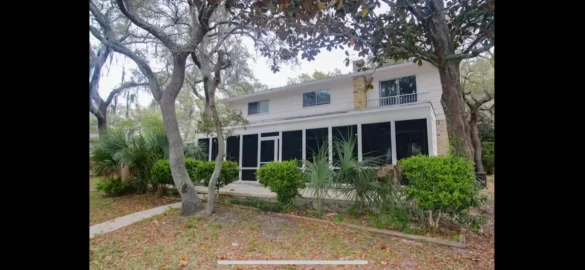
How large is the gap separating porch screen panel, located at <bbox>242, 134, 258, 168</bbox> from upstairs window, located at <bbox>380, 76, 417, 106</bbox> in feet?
19.9

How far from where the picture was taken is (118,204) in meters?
7.84

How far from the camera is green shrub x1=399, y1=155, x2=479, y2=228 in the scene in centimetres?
470

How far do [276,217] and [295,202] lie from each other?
93 cm

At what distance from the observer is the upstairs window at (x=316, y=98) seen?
549 inches

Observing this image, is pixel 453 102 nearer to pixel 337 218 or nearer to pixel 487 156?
pixel 337 218

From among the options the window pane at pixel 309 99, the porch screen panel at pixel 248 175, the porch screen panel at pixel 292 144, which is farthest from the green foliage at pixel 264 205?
the window pane at pixel 309 99

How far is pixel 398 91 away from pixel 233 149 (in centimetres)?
807

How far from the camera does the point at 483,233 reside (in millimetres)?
4891

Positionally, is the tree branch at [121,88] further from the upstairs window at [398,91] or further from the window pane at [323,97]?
the upstairs window at [398,91]

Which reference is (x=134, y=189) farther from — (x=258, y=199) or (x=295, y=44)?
(x=295, y=44)

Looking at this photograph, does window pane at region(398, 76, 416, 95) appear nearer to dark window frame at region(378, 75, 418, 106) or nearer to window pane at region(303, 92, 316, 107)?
dark window frame at region(378, 75, 418, 106)

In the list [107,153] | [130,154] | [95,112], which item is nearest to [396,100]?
[130,154]
